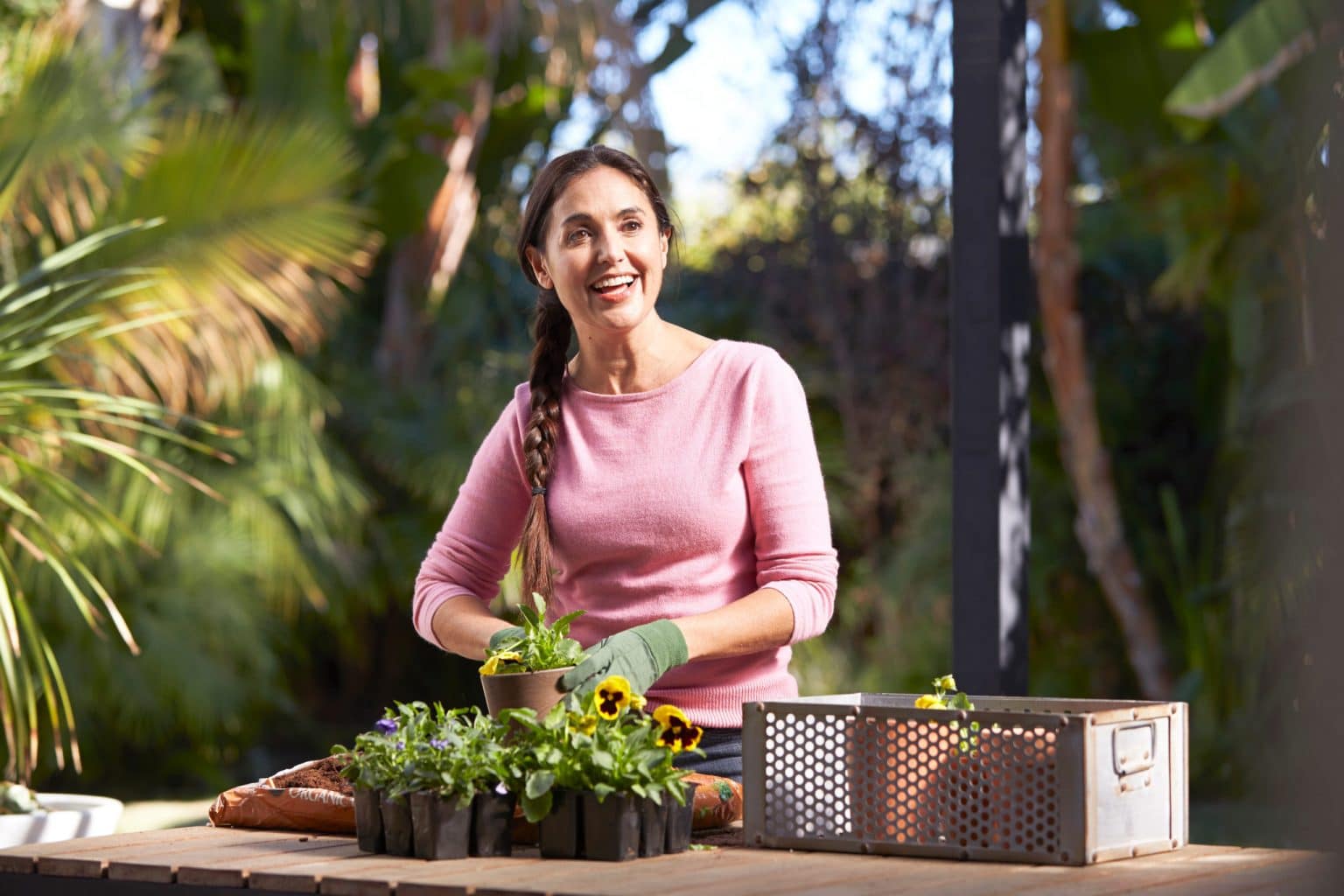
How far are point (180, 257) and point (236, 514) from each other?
2.01 metres

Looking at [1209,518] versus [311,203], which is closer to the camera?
[311,203]

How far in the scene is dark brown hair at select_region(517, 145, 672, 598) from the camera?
2.48 m

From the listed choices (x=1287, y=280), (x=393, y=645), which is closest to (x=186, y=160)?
(x=393, y=645)

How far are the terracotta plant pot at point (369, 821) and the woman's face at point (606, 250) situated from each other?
0.80 metres

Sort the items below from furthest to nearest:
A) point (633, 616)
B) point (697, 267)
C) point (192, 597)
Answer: point (697, 267) → point (192, 597) → point (633, 616)

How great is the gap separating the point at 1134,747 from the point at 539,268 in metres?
1.17

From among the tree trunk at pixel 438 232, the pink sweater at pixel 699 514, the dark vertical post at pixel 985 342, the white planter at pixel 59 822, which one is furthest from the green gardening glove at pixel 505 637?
the tree trunk at pixel 438 232

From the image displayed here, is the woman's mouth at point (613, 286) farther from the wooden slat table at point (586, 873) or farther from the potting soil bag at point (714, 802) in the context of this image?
the wooden slat table at point (586, 873)

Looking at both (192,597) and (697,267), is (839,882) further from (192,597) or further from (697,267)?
(697,267)

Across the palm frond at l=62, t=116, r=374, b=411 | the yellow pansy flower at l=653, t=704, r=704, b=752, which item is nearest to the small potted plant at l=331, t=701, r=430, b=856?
the yellow pansy flower at l=653, t=704, r=704, b=752

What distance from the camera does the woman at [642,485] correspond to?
2.42 metres

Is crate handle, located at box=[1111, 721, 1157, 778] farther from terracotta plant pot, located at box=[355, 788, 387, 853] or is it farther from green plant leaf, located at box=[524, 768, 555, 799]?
terracotta plant pot, located at box=[355, 788, 387, 853]

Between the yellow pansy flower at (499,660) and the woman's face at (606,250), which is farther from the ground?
the woman's face at (606,250)

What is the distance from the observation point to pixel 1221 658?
856cm
